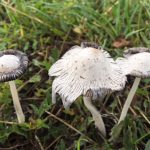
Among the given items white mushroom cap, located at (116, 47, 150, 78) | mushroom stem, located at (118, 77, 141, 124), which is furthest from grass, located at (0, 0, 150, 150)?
white mushroom cap, located at (116, 47, 150, 78)

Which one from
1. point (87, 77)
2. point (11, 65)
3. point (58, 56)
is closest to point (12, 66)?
point (11, 65)

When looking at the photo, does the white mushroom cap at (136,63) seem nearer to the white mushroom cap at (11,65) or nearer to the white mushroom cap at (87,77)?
the white mushroom cap at (87,77)

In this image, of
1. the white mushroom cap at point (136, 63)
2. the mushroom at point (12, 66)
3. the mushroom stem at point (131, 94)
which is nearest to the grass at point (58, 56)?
the mushroom stem at point (131, 94)

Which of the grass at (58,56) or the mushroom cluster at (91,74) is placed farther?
the grass at (58,56)

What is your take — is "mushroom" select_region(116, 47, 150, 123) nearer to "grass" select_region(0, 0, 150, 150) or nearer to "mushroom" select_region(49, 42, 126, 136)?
"mushroom" select_region(49, 42, 126, 136)

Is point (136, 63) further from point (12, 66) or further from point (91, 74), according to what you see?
point (12, 66)

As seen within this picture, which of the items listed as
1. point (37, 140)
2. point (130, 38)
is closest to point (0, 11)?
point (130, 38)
